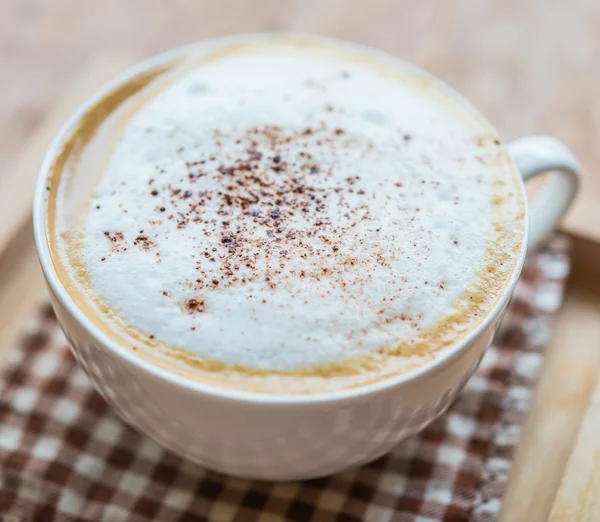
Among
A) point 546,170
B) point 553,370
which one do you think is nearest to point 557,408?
point 553,370

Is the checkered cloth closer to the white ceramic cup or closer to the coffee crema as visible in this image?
the white ceramic cup

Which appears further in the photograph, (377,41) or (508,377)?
(377,41)

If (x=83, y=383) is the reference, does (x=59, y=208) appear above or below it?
above

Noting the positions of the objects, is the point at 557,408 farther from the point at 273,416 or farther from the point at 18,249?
the point at 18,249

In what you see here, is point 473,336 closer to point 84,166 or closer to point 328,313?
point 328,313

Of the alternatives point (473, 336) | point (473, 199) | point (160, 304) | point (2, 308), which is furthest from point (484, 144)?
point (2, 308)

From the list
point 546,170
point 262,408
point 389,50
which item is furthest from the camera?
point 389,50
